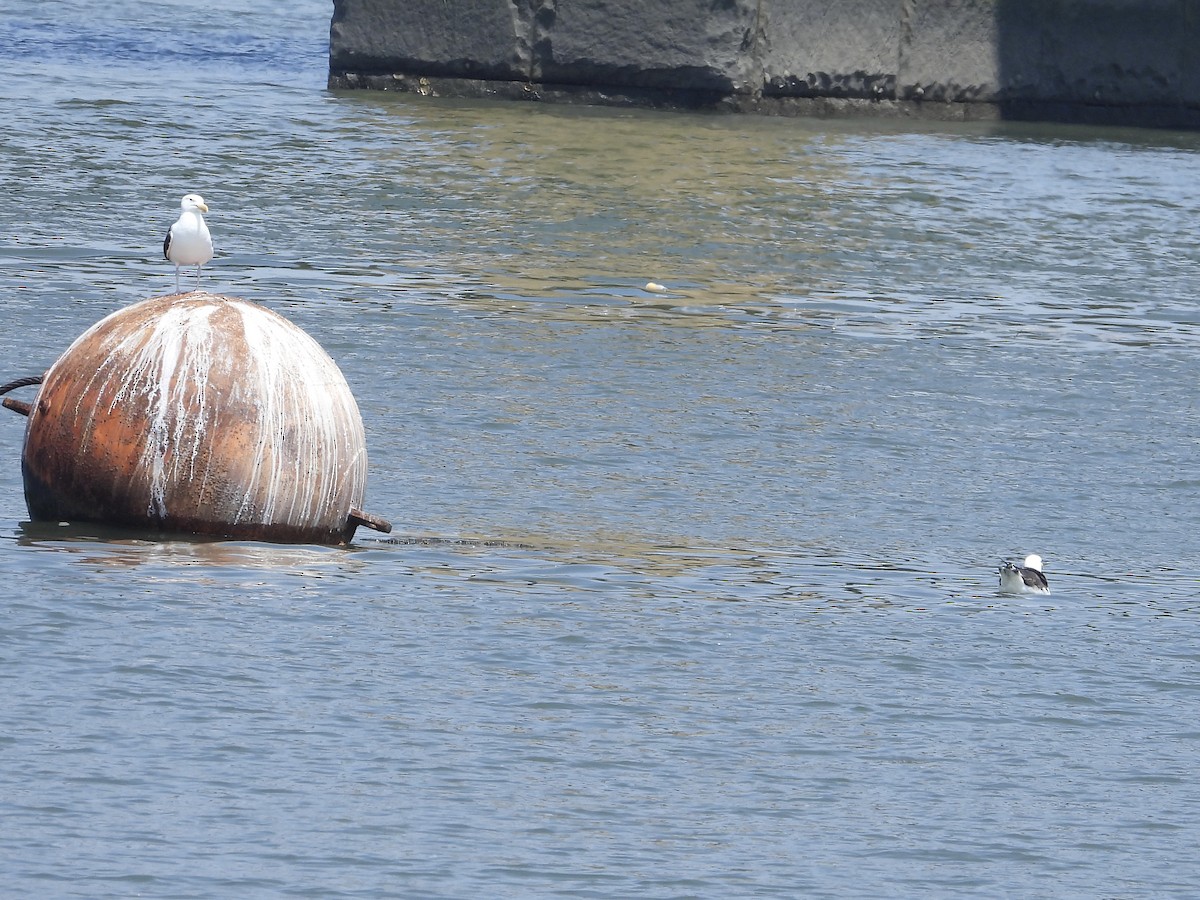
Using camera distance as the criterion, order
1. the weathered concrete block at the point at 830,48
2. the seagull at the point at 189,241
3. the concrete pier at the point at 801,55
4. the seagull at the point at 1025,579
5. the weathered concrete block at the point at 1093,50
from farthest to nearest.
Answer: the weathered concrete block at the point at 1093,50 → the weathered concrete block at the point at 830,48 → the concrete pier at the point at 801,55 → the seagull at the point at 189,241 → the seagull at the point at 1025,579

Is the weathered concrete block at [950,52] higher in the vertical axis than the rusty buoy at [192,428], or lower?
higher

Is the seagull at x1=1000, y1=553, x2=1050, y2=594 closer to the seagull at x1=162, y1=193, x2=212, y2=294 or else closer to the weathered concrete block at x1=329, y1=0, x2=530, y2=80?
the seagull at x1=162, y1=193, x2=212, y2=294

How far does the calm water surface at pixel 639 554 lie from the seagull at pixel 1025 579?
14 centimetres

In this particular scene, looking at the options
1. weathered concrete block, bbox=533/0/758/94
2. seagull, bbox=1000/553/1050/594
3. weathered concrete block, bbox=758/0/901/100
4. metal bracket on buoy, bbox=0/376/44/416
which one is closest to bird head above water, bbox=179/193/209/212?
metal bracket on buoy, bbox=0/376/44/416

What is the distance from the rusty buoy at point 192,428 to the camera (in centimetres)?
829

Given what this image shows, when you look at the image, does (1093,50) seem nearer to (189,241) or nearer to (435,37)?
(435,37)

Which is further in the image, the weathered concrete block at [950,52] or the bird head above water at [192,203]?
the weathered concrete block at [950,52]

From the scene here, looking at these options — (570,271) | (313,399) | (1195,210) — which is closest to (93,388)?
(313,399)

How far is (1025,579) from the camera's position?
334 inches

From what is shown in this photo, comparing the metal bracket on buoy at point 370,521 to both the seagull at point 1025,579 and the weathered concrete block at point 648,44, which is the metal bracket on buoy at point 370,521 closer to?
the seagull at point 1025,579

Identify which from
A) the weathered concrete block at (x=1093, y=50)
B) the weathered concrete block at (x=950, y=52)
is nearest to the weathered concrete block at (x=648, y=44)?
the weathered concrete block at (x=950, y=52)

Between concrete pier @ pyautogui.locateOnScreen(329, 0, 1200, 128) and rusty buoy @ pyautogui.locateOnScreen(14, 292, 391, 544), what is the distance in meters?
13.1

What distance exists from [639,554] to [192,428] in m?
1.88

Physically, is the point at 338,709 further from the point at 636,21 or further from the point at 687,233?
the point at 636,21
